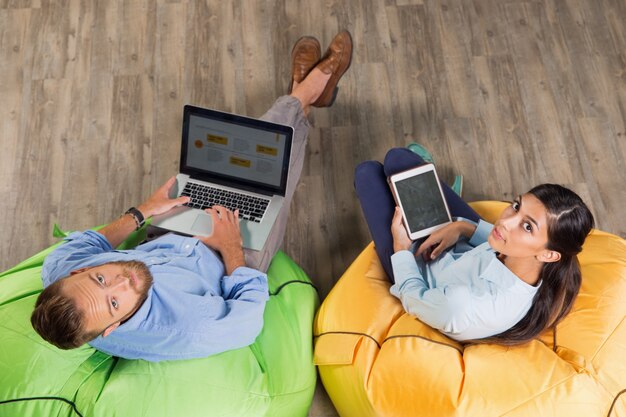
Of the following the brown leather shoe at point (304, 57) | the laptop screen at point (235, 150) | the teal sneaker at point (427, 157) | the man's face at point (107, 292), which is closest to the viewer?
the man's face at point (107, 292)

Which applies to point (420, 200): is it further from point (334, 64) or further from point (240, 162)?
point (334, 64)

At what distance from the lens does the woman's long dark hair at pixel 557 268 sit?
1.63m

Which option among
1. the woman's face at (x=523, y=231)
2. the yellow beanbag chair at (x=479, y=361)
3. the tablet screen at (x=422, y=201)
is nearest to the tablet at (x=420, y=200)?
the tablet screen at (x=422, y=201)

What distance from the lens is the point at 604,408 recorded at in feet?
5.50

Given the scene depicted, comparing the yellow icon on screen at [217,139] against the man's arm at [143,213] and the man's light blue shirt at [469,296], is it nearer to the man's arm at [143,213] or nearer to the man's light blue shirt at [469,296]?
the man's arm at [143,213]

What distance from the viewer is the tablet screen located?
6.95 ft

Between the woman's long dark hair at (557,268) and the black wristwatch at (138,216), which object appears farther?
the black wristwatch at (138,216)

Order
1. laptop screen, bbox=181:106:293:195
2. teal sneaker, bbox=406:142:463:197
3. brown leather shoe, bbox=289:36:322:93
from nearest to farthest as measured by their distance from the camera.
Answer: laptop screen, bbox=181:106:293:195, teal sneaker, bbox=406:142:463:197, brown leather shoe, bbox=289:36:322:93

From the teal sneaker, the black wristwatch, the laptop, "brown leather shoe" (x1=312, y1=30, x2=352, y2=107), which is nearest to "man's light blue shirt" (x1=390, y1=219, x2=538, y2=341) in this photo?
the laptop

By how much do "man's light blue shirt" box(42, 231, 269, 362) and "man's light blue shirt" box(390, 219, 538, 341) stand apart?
47cm

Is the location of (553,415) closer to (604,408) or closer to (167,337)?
(604,408)

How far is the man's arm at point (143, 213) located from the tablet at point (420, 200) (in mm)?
772

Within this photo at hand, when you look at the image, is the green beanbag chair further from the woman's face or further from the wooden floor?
the woman's face

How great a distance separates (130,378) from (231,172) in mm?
810
